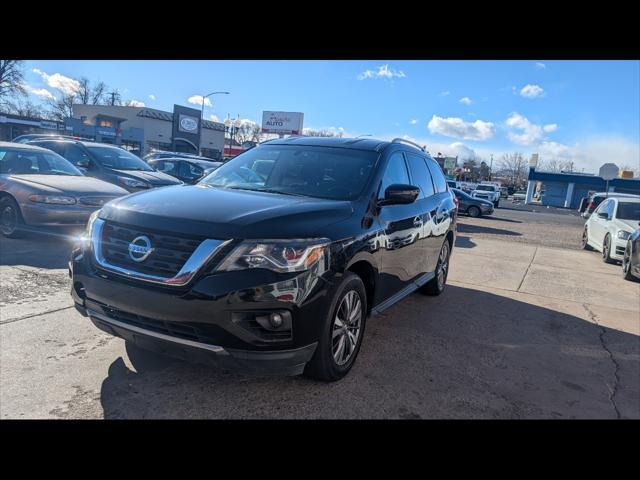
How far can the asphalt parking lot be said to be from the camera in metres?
3.04

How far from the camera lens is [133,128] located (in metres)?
60.4

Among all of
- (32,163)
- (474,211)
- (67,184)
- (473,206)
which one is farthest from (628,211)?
(474,211)

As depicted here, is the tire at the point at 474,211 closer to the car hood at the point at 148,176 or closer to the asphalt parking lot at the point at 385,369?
the car hood at the point at 148,176

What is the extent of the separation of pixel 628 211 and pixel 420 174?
8.62m

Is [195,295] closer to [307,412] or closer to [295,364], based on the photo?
[295,364]

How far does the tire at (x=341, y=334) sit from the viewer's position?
3.14 meters

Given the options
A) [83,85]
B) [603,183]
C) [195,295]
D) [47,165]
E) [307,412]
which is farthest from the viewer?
[83,85]

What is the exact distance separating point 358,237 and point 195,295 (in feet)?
4.28

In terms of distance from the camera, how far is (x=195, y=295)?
2.76 meters

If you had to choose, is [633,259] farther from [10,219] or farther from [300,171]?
[10,219]

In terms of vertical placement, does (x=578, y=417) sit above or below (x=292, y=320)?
below

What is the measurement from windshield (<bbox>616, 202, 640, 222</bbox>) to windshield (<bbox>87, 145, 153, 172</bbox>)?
11.4 meters

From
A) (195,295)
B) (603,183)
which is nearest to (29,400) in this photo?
(195,295)
